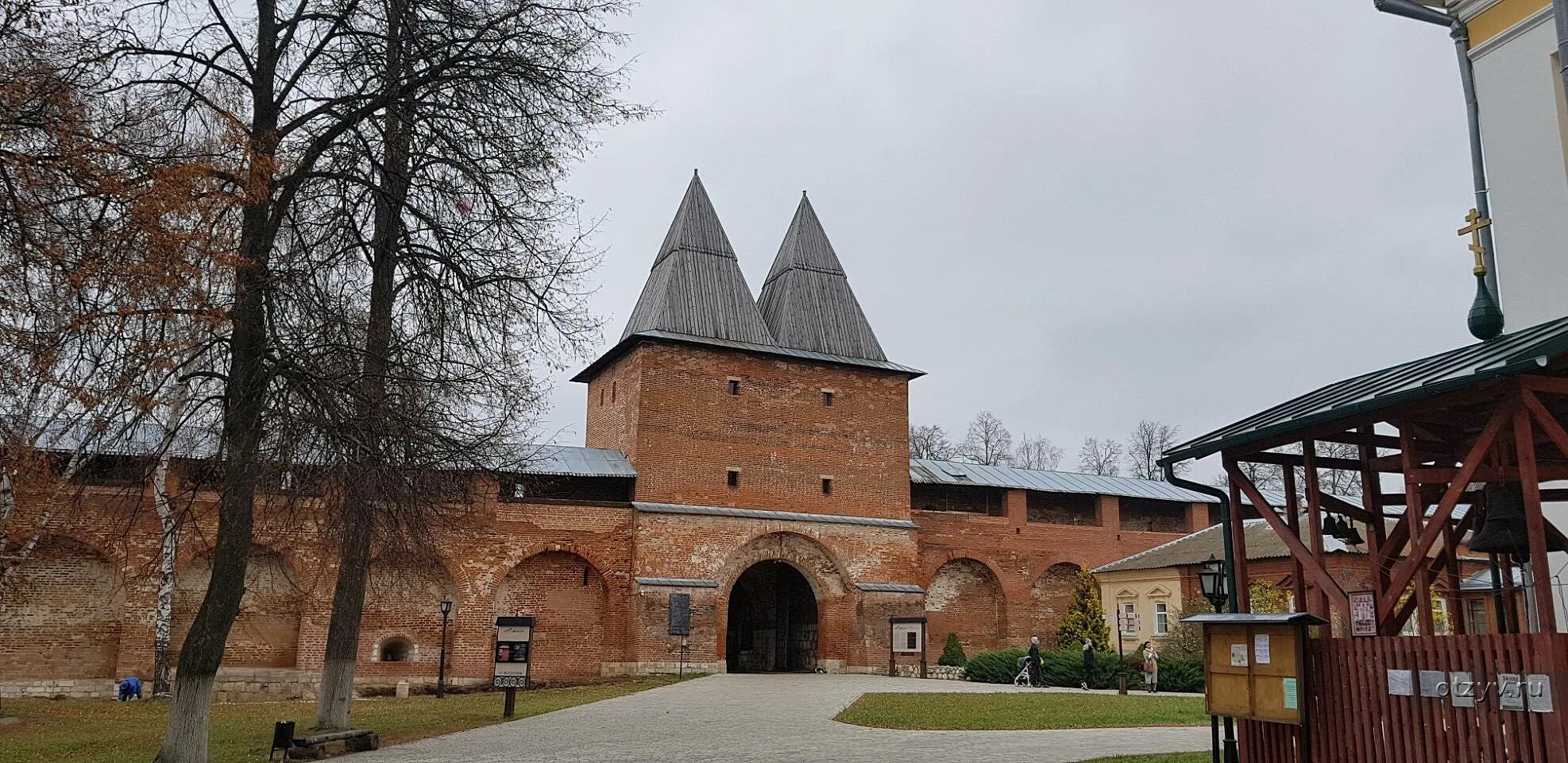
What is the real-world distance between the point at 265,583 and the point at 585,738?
46.1 ft

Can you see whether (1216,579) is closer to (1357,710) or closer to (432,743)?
(1357,710)

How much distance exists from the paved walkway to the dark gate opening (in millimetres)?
12146

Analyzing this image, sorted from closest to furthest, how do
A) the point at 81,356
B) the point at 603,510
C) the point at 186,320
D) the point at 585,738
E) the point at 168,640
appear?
the point at 81,356, the point at 186,320, the point at 585,738, the point at 168,640, the point at 603,510

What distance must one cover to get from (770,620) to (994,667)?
7991 millimetres

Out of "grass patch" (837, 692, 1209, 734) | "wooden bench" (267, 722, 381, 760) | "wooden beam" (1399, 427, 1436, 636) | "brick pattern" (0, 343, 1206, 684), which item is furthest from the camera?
"brick pattern" (0, 343, 1206, 684)

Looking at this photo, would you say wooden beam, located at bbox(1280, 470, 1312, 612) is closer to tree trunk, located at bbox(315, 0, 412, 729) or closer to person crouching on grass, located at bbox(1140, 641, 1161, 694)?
tree trunk, located at bbox(315, 0, 412, 729)

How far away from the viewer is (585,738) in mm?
13117

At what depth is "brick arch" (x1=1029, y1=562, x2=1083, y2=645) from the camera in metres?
32.4

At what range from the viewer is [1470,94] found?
11086 mm

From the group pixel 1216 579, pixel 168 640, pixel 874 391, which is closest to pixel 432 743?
pixel 1216 579

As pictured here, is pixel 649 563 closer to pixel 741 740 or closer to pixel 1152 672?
pixel 1152 672

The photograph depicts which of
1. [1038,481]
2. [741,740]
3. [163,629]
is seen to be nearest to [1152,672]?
[1038,481]

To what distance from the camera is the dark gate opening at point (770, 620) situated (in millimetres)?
30359

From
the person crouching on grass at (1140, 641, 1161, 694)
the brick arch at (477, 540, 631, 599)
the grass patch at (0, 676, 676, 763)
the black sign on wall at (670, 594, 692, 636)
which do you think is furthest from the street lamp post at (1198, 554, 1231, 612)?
the brick arch at (477, 540, 631, 599)
